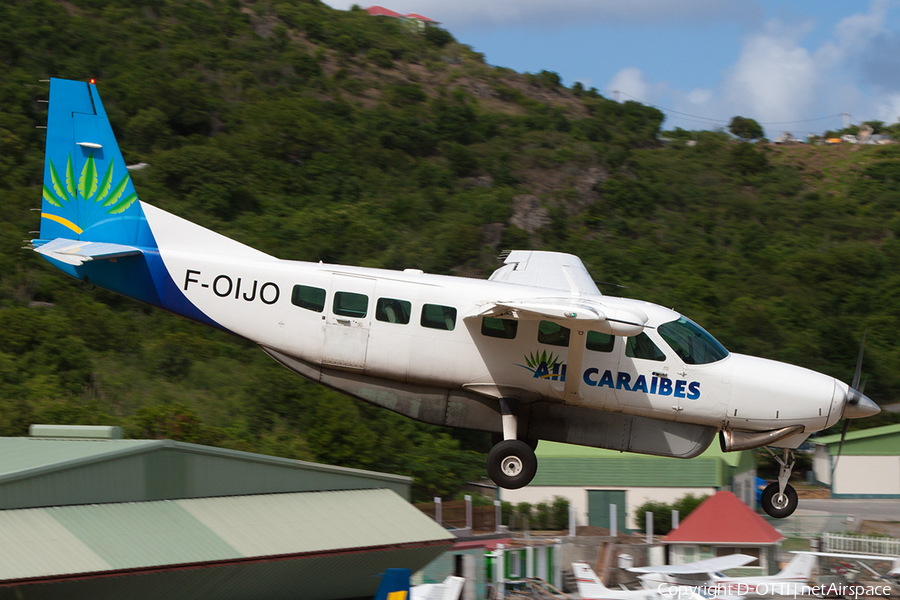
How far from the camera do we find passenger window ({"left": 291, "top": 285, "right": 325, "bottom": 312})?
14320 mm

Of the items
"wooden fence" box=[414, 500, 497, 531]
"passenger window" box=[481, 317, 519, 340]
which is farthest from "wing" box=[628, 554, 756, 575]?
"passenger window" box=[481, 317, 519, 340]

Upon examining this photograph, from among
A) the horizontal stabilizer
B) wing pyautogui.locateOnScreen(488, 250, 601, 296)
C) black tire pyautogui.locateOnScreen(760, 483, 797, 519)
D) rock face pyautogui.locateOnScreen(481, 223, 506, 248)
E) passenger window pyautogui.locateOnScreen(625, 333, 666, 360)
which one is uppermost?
rock face pyautogui.locateOnScreen(481, 223, 506, 248)

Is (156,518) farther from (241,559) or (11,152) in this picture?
(11,152)

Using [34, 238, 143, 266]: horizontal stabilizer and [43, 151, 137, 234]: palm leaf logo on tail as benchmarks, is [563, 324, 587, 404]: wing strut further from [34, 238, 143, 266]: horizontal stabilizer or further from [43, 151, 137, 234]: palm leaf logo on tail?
[43, 151, 137, 234]: palm leaf logo on tail

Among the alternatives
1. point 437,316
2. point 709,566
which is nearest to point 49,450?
point 437,316

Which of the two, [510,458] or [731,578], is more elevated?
[510,458]

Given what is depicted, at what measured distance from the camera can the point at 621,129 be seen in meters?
86.1

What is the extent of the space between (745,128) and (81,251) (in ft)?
364

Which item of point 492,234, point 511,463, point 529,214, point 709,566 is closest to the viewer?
point 511,463

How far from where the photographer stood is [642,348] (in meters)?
14.2

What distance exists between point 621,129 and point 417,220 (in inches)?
1472

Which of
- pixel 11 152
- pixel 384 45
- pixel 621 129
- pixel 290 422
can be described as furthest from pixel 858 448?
pixel 384 45

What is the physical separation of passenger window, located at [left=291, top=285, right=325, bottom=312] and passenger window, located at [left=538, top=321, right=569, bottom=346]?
3.48 meters

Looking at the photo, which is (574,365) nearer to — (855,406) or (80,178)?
(855,406)
